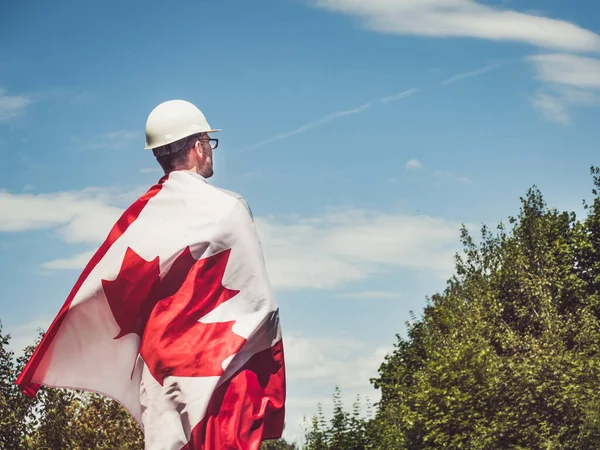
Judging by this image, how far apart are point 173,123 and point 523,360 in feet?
134

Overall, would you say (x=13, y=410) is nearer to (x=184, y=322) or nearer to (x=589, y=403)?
(x=589, y=403)

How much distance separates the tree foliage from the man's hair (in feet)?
123

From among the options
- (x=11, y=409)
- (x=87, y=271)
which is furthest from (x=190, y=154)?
(x=11, y=409)

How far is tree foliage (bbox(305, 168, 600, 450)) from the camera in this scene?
44.0 meters

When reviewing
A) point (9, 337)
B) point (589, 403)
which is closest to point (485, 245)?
point (589, 403)

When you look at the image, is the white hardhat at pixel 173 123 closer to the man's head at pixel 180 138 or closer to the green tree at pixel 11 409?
the man's head at pixel 180 138

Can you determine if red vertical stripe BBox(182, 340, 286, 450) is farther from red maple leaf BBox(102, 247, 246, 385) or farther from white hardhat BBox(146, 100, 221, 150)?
white hardhat BBox(146, 100, 221, 150)

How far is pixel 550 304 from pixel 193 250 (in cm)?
4159

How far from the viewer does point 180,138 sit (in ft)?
21.3

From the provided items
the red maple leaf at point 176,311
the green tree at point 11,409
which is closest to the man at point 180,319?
the red maple leaf at point 176,311

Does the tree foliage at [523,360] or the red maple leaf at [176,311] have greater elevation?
the tree foliage at [523,360]

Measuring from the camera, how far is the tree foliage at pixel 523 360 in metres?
44.0

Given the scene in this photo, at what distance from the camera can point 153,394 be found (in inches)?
245

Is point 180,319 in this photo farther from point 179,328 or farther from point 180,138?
point 180,138
